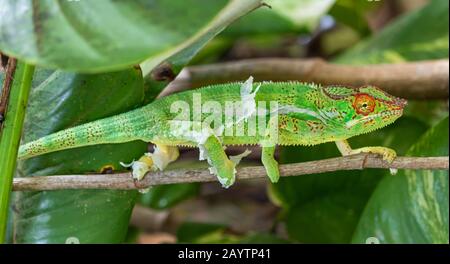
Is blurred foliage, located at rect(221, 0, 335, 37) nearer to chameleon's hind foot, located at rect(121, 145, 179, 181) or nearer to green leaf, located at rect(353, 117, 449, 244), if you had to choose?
green leaf, located at rect(353, 117, 449, 244)

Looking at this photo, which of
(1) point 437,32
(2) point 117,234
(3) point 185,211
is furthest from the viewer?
(3) point 185,211

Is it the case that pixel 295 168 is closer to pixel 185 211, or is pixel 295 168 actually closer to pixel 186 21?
pixel 186 21

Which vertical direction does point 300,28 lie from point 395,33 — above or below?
below

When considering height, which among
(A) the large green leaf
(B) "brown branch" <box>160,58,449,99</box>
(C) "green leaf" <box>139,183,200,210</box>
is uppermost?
(B) "brown branch" <box>160,58,449,99</box>

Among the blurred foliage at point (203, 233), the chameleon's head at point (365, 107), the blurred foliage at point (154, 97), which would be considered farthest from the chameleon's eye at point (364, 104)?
the blurred foliage at point (203, 233)

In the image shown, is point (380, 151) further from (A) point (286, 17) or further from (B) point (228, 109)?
(A) point (286, 17)

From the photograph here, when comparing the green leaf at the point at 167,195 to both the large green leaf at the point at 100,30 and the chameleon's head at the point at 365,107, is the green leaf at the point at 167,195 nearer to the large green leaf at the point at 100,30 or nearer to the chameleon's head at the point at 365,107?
the chameleon's head at the point at 365,107

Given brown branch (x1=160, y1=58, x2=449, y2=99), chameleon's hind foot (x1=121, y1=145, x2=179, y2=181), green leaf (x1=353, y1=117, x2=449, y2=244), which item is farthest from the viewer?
brown branch (x1=160, y1=58, x2=449, y2=99)

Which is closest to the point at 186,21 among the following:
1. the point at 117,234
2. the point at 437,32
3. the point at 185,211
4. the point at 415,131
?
the point at 117,234

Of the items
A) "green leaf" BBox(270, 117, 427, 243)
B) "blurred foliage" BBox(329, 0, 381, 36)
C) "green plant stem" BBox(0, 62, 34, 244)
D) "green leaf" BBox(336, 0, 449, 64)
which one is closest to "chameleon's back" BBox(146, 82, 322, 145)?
"green plant stem" BBox(0, 62, 34, 244)
